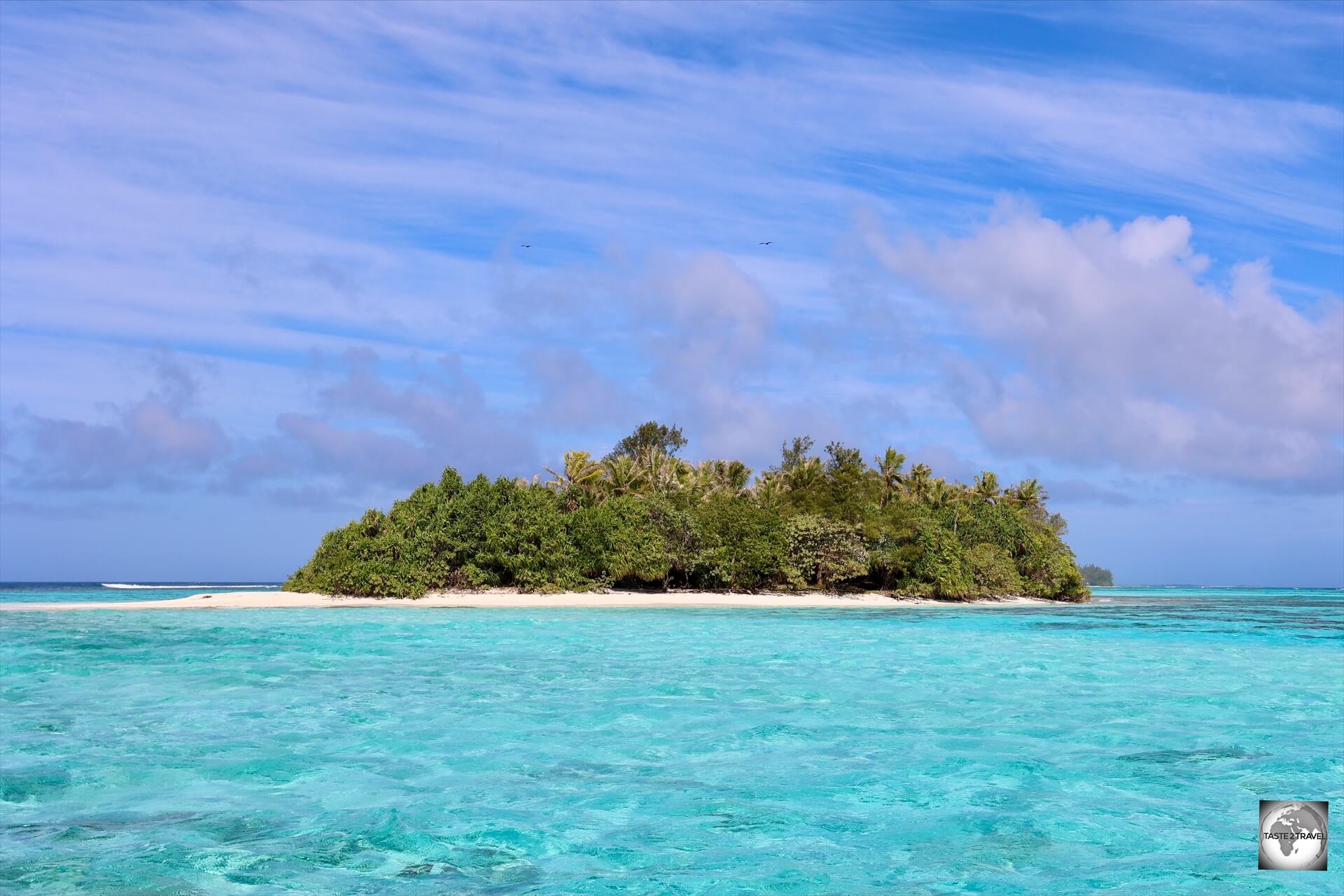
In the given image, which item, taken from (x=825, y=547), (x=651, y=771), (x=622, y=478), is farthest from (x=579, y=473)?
(x=651, y=771)

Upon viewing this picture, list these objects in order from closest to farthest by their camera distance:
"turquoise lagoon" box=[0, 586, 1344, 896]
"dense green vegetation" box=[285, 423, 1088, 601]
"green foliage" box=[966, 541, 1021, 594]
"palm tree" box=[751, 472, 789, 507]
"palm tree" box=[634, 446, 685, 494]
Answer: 1. "turquoise lagoon" box=[0, 586, 1344, 896]
2. "dense green vegetation" box=[285, 423, 1088, 601]
3. "green foliage" box=[966, 541, 1021, 594]
4. "palm tree" box=[751, 472, 789, 507]
5. "palm tree" box=[634, 446, 685, 494]

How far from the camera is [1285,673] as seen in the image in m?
19.2

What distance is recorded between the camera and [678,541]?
49312mm

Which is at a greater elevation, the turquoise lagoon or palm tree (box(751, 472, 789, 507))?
palm tree (box(751, 472, 789, 507))

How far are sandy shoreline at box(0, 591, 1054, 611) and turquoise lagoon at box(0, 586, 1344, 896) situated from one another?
2170 cm

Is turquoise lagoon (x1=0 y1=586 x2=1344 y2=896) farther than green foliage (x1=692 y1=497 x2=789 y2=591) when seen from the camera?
No

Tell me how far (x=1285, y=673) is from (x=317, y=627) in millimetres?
24191

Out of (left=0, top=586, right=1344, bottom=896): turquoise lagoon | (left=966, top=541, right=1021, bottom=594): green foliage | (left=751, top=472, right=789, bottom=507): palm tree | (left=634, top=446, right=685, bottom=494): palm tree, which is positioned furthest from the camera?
(left=634, top=446, right=685, bottom=494): palm tree

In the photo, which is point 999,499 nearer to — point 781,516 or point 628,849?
point 781,516

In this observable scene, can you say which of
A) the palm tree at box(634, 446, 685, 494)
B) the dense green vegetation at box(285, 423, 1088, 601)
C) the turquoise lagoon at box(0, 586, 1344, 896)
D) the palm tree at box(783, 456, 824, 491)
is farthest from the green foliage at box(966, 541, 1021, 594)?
the turquoise lagoon at box(0, 586, 1344, 896)

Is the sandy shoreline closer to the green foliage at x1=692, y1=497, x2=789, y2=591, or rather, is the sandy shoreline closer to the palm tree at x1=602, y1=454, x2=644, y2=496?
the green foliage at x1=692, y1=497, x2=789, y2=591

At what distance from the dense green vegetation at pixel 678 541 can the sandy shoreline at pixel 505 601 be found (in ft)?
2.76

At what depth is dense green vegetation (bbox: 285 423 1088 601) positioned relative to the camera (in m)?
45.8

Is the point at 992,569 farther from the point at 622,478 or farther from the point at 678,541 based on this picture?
the point at 622,478
